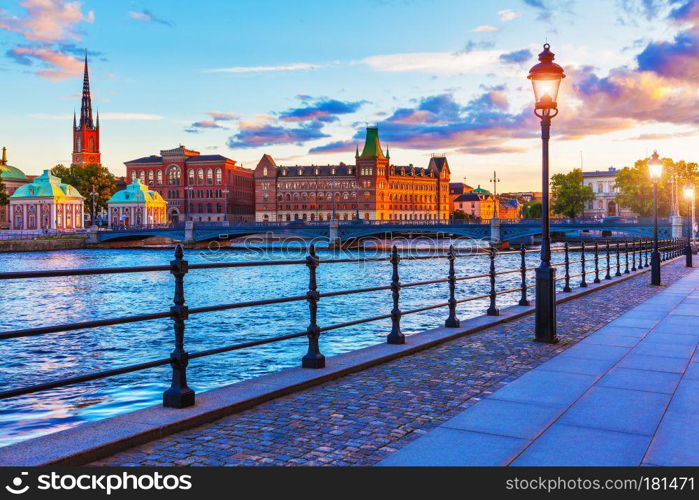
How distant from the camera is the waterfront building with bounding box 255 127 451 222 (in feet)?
484

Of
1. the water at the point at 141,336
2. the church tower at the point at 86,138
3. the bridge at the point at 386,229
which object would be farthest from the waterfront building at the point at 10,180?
the water at the point at 141,336

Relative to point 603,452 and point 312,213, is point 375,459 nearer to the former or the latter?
point 603,452

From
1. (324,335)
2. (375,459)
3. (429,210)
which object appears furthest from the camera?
(429,210)

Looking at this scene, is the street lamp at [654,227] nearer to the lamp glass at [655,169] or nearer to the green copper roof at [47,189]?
the lamp glass at [655,169]

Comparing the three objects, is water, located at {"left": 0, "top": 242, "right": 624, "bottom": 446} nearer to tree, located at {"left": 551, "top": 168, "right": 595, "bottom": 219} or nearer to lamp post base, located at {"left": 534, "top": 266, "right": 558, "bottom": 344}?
lamp post base, located at {"left": 534, "top": 266, "right": 558, "bottom": 344}

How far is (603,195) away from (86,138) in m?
121

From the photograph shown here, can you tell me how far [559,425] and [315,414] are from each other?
1.86m

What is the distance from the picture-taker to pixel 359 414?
5.55 metres

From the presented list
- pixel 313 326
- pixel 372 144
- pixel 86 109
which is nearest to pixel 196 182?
pixel 372 144

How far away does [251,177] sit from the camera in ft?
517

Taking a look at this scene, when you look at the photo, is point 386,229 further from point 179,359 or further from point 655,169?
point 179,359

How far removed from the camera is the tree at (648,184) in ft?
336
